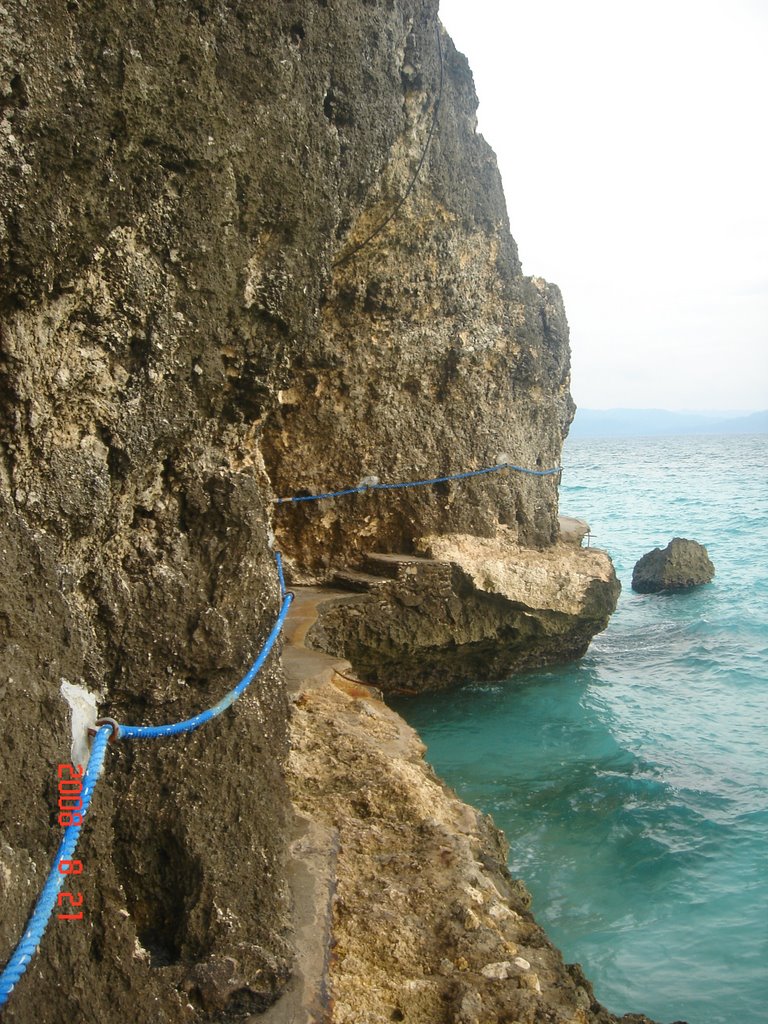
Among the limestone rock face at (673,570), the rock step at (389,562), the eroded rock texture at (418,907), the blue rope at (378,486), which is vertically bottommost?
the limestone rock face at (673,570)

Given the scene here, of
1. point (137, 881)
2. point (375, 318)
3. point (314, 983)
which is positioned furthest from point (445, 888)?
point (375, 318)

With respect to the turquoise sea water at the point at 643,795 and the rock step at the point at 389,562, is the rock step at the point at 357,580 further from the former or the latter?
the turquoise sea water at the point at 643,795

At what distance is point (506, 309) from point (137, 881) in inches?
330

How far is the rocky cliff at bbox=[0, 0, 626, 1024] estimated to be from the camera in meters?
2.34

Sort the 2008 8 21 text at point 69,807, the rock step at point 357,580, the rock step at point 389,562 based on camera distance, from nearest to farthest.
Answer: the 2008 8 21 text at point 69,807, the rock step at point 357,580, the rock step at point 389,562

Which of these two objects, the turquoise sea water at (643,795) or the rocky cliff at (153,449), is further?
the turquoise sea water at (643,795)

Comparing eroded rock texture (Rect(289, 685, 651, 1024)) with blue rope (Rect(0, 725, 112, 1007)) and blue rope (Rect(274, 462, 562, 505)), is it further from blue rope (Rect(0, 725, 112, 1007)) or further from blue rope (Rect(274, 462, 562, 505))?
blue rope (Rect(274, 462, 562, 505))

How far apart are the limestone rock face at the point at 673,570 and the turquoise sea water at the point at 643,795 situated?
6.03 ft

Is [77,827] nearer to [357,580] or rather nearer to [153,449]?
[153,449]

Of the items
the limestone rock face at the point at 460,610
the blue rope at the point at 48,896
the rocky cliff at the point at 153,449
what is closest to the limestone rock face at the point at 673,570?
the limestone rock face at the point at 460,610

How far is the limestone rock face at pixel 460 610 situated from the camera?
28.9 feet

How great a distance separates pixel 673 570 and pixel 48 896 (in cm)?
1599

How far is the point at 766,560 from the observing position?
20.3 m

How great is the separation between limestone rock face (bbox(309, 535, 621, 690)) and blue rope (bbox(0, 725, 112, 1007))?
5.77 m
